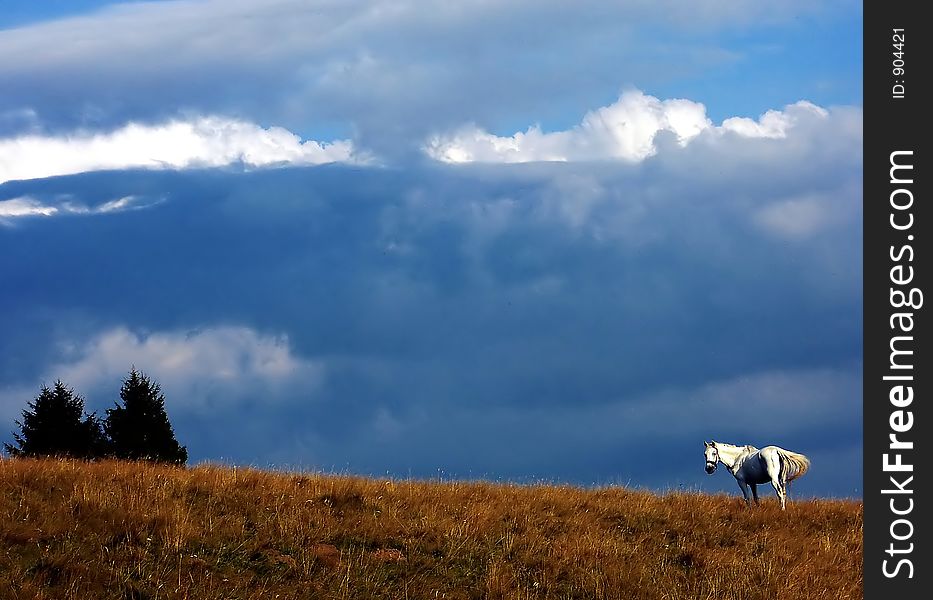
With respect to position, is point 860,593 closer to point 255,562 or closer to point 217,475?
point 255,562

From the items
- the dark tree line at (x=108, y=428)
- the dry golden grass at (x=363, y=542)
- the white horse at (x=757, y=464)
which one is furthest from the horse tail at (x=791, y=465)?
the dark tree line at (x=108, y=428)

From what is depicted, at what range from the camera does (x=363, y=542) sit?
18.8m

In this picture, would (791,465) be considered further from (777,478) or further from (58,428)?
(58,428)

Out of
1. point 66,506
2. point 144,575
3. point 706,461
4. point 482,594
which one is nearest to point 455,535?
point 482,594

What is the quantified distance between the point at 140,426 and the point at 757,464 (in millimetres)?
16882

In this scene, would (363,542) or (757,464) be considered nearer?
(363,542)

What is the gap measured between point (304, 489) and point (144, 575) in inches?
210

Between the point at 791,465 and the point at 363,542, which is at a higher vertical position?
the point at 791,465

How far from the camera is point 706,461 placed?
2569 cm

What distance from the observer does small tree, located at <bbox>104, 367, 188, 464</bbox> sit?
2848cm

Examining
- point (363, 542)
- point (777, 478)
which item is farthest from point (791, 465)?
point (363, 542)

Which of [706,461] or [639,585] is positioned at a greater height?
[706,461]

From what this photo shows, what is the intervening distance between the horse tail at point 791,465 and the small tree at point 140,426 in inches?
634

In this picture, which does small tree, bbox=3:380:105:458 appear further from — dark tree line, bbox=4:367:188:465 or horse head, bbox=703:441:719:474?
horse head, bbox=703:441:719:474
